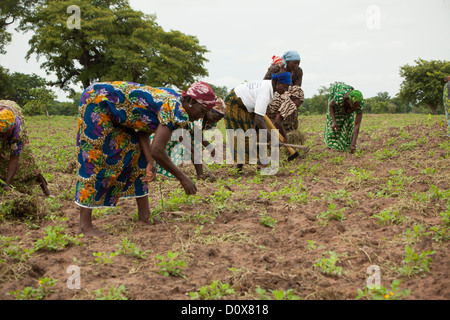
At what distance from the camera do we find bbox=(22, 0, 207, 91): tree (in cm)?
2397

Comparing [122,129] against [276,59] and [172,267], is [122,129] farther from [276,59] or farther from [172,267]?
[276,59]

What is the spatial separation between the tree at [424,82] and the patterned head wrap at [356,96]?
22.4 metres

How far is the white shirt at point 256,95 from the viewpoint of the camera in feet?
17.8

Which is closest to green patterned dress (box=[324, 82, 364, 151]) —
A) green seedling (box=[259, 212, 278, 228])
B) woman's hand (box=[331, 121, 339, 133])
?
woman's hand (box=[331, 121, 339, 133])

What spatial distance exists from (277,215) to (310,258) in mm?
1053

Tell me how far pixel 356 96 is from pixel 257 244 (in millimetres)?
4017

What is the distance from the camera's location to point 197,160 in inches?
217

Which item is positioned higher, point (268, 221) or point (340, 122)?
point (340, 122)

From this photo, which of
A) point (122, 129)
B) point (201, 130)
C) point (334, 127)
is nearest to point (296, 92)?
point (334, 127)

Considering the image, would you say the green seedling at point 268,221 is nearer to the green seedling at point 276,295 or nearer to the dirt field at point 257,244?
the dirt field at point 257,244

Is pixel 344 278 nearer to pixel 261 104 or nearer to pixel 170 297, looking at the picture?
pixel 170 297

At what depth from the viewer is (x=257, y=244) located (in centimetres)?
313

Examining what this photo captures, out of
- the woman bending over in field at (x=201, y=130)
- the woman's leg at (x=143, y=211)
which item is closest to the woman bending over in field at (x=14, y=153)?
the woman's leg at (x=143, y=211)

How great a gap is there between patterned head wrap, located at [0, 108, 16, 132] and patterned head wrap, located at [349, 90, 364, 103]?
15.7 ft
